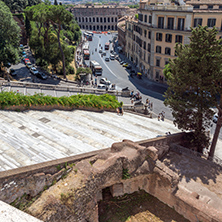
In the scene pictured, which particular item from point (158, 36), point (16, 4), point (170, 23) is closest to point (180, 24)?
point (170, 23)

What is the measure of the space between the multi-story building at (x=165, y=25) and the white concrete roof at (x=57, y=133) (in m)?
28.0

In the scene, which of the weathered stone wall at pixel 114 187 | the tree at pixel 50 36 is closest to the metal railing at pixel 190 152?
the weathered stone wall at pixel 114 187

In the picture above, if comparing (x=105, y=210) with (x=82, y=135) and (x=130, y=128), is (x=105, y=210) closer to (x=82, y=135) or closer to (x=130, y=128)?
(x=82, y=135)

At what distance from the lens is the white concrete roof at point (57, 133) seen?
15.1 m

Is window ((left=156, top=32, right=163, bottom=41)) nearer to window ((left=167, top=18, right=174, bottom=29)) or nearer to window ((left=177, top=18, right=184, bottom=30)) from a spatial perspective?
window ((left=167, top=18, right=174, bottom=29))

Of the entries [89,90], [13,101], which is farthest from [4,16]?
[13,101]

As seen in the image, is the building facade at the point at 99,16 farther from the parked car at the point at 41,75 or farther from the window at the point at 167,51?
the parked car at the point at 41,75

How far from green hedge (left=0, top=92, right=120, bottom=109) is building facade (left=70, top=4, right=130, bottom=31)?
13412 cm

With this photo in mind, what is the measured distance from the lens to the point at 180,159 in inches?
787

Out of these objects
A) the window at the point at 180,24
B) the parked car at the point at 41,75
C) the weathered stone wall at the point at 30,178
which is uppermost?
the window at the point at 180,24

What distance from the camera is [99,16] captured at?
153 m

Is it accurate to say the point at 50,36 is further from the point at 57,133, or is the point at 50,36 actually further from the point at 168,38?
the point at 57,133

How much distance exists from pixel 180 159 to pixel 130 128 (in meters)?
5.78

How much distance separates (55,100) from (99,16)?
461ft
